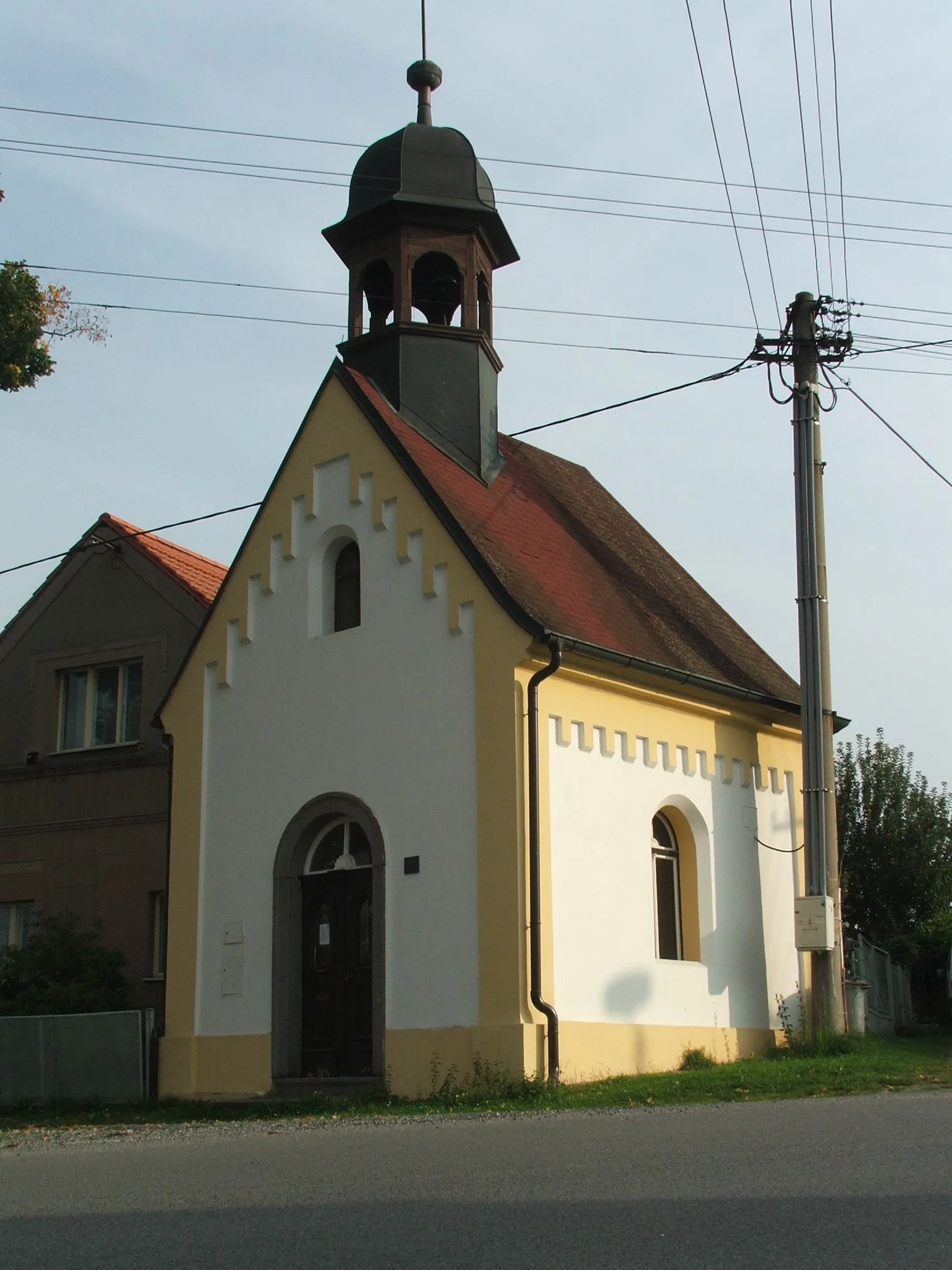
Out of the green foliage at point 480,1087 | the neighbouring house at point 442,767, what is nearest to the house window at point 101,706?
the neighbouring house at point 442,767

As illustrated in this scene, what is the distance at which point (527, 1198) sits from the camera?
7777 mm

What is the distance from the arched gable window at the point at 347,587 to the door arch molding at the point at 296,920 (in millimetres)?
2237

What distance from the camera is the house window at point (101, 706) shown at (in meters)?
22.8

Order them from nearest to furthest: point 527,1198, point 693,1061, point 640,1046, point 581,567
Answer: point 527,1198 → point 640,1046 → point 693,1061 → point 581,567

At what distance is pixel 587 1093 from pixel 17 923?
11728mm

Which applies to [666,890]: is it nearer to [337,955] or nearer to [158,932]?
[337,955]

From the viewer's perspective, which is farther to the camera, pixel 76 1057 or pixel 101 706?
pixel 101 706

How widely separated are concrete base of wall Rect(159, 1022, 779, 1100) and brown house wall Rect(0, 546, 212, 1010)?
3.41 meters

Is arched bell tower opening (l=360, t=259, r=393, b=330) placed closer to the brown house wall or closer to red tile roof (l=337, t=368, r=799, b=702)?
red tile roof (l=337, t=368, r=799, b=702)

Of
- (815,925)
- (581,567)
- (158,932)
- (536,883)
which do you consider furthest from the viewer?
(158,932)

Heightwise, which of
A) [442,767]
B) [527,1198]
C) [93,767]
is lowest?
[527,1198]

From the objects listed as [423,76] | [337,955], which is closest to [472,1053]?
[337,955]

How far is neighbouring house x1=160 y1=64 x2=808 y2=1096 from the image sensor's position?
15.7 meters

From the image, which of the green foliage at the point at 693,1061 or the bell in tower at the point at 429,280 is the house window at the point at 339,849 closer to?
the green foliage at the point at 693,1061
